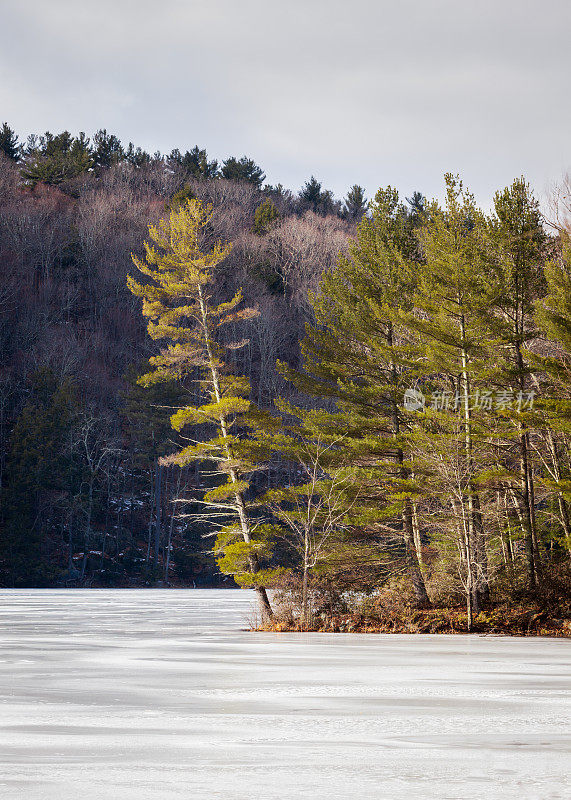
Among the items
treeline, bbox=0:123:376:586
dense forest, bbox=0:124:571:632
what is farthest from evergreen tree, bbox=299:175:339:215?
dense forest, bbox=0:124:571:632

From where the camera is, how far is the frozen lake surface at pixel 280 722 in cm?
709

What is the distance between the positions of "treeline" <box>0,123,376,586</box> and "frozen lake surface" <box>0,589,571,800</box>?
39.5m

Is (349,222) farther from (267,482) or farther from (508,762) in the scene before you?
(508,762)

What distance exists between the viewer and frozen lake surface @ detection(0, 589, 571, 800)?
23.3ft

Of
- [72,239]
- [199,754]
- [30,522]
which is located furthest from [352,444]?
[72,239]

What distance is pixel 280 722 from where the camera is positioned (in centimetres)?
1001

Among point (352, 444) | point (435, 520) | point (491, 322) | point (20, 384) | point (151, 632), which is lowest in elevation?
point (151, 632)

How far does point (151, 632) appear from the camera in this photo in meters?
24.0

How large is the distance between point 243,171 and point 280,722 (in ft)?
301

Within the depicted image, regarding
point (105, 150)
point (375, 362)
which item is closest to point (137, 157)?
point (105, 150)

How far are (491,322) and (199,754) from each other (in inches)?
838

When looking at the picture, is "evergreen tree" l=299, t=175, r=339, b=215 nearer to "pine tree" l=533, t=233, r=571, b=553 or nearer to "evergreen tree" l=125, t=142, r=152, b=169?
"evergreen tree" l=125, t=142, r=152, b=169

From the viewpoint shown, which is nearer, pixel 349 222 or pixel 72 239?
pixel 72 239

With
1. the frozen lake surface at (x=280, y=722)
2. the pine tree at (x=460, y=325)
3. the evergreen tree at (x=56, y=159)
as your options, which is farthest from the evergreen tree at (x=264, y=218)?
the frozen lake surface at (x=280, y=722)
